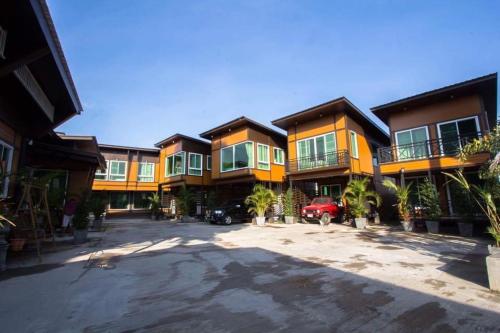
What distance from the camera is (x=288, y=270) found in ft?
18.9

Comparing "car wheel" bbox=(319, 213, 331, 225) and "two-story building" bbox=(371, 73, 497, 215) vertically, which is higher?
"two-story building" bbox=(371, 73, 497, 215)

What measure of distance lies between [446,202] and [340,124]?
6.99 m

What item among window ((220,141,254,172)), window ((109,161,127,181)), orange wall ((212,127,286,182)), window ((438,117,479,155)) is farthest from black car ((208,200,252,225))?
window ((109,161,127,181))

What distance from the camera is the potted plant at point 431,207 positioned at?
37.6 ft

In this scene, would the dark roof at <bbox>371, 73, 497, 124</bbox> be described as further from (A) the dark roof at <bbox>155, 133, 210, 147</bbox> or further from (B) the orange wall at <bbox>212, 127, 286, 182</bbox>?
(A) the dark roof at <bbox>155, 133, 210, 147</bbox>

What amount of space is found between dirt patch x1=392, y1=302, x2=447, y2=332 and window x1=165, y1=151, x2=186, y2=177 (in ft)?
65.6

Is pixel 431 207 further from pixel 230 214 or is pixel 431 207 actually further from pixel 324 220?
pixel 230 214

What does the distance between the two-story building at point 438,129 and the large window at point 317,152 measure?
2.88 meters

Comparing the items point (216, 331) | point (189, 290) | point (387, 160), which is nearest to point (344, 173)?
point (387, 160)

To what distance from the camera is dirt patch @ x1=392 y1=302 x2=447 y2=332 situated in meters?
3.16

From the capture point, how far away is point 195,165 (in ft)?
75.2

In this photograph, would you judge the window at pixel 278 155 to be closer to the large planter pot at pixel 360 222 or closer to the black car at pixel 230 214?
the black car at pixel 230 214

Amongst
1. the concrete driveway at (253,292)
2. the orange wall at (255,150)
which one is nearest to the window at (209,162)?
the orange wall at (255,150)

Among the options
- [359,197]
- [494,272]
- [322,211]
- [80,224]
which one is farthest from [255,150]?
[494,272]
